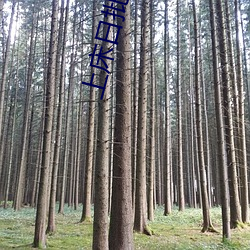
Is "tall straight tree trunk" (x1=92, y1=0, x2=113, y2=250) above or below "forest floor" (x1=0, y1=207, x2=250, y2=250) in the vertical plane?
above

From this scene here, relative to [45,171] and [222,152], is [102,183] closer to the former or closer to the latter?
[45,171]

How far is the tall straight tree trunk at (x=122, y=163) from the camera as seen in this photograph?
19.2ft

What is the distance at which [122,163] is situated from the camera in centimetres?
607

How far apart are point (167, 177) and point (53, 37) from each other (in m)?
11.0

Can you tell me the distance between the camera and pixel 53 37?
8.95 metres

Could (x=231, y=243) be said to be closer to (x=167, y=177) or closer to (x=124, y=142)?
(x=124, y=142)

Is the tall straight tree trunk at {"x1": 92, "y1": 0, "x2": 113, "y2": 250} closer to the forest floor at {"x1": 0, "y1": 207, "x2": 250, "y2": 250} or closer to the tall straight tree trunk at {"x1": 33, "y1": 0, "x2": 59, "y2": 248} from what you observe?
the tall straight tree trunk at {"x1": 33, "y1": 0, "x2": 59, "y2": 248}

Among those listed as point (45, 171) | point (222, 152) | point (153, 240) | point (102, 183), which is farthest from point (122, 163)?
point (222, 152)

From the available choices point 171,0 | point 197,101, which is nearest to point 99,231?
point 197,101

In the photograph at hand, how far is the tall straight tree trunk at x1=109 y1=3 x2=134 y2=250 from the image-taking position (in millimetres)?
5848

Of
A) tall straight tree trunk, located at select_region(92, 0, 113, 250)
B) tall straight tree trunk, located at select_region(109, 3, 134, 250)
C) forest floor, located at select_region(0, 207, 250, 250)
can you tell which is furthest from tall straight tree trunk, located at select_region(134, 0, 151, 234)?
tall straight tree trunk, located at select_region(92, 0, 113, 250)

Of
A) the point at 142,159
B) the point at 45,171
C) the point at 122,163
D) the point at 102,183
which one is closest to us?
the point at 102,183

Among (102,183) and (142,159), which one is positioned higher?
(142,159)

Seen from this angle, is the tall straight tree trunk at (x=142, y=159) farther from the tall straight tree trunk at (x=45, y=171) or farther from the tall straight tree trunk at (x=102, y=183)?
the tall straight tree trunk at (x=102, y=183)
